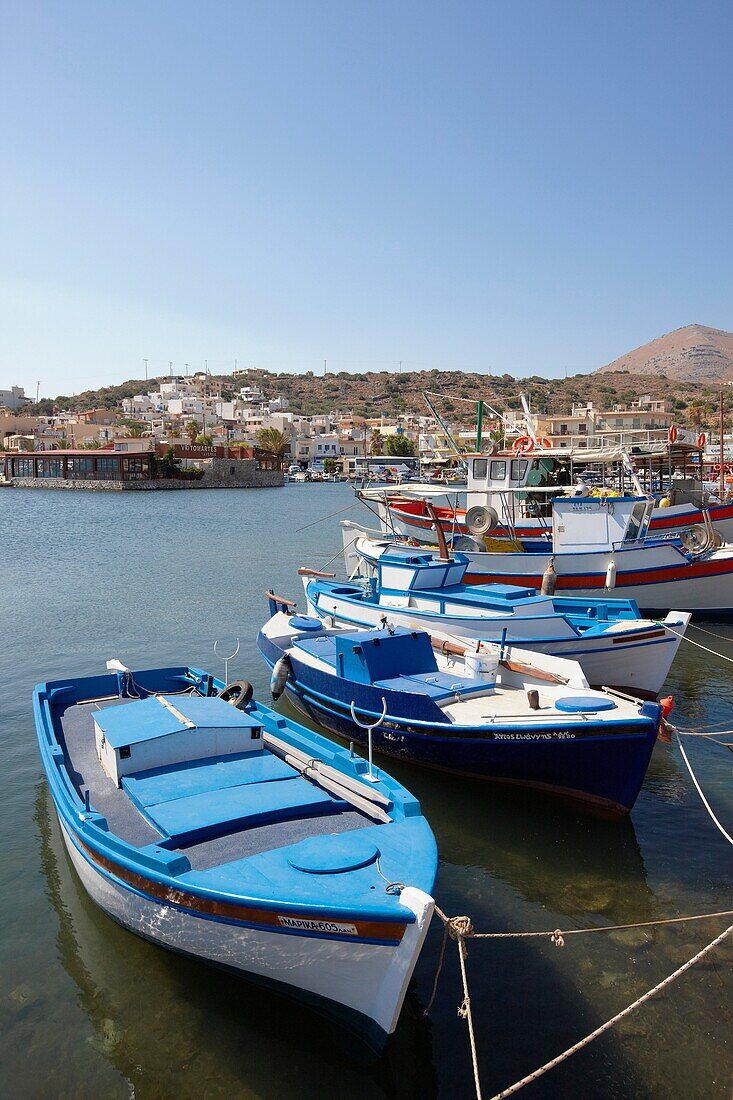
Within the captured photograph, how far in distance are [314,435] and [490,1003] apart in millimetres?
153843

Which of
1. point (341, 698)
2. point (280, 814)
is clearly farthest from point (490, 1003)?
point (341, 698)

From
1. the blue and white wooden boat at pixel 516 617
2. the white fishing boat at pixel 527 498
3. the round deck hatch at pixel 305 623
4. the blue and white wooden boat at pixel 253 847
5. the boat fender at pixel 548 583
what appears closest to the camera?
the blue and white wooden boat at pixel 253 847

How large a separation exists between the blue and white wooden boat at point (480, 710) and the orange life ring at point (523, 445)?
16.3 meters

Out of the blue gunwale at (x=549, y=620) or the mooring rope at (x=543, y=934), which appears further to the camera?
the blue gunwale at (x=549, y=620)

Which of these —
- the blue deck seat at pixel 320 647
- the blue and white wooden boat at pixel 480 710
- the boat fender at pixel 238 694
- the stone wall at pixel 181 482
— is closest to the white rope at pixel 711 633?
the blue and white wooden boat at pixel 480 710

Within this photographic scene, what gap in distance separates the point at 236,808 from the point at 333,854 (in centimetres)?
146

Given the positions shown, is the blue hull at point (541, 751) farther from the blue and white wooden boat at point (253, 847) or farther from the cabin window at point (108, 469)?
Result: the cabin window at point (108, 469)

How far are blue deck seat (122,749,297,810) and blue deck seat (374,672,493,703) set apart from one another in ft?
11.2

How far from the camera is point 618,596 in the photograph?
2436 cm

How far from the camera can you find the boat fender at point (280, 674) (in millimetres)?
14539

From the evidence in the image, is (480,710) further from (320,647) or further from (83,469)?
(83,469)

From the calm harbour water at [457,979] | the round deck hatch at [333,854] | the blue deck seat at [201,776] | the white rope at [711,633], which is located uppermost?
the round deck hatch at [333,854]

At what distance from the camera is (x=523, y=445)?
97.5ft

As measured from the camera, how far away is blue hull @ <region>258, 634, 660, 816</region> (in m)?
10.5
